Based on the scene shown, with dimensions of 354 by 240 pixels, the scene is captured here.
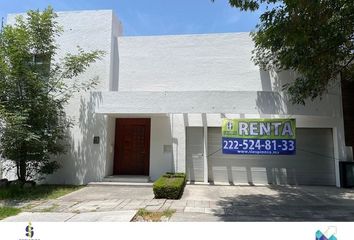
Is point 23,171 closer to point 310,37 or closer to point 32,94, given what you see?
point 32,94

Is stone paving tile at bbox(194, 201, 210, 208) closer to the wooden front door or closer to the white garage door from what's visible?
the white garage door

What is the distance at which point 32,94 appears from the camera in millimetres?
10844

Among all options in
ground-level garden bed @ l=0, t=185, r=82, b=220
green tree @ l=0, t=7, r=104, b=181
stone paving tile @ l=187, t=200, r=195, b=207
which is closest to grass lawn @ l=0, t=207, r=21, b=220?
ground-level garden bed @ l=0, t=185, r=82, b=220

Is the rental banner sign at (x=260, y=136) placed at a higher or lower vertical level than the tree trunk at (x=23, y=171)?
higher

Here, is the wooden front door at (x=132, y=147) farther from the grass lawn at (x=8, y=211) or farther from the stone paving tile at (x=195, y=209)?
the grass lawn at (x=8, y=211)

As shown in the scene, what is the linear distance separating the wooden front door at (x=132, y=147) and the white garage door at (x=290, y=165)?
2850 mm

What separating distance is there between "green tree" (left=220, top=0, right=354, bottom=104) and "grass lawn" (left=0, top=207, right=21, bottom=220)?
7866 mm

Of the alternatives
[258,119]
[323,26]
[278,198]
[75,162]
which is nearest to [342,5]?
[323,26]

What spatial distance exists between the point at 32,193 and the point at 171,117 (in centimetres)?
600

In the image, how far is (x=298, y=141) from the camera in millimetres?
13305

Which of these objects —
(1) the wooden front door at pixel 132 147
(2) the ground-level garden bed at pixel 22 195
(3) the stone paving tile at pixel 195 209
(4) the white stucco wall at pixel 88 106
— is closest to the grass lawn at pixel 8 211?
(2) the ground-level garden bed at pixel 22 195

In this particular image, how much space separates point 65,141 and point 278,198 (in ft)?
28.2

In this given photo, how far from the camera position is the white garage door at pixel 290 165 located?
13.1m

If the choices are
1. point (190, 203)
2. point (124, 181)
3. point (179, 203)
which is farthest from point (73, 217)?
point (124, 181)
